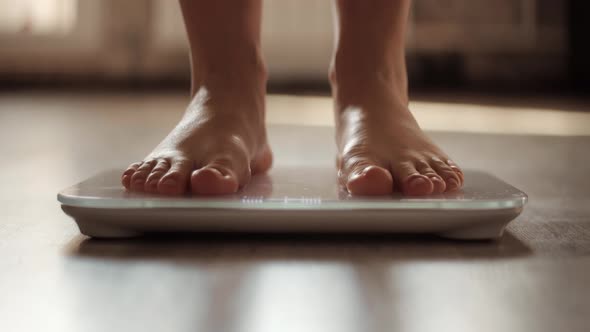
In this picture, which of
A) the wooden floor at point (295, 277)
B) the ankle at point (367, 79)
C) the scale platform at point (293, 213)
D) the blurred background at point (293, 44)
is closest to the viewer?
the wooden floor at point (295, 277)

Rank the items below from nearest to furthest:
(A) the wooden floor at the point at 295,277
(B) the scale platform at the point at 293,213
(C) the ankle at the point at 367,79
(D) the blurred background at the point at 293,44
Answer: (A) the wooden floor at the point at 295,277 < (B) the scale platform at the point at 293,213 < (C) the ankle at the point at 367,79 < (D) the blurred background at the point at 293,44

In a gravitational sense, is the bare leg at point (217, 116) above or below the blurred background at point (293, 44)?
above

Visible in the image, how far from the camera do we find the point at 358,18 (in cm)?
97

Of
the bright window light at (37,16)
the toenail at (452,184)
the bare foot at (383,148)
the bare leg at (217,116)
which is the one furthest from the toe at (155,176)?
the bright window light at (37,16)

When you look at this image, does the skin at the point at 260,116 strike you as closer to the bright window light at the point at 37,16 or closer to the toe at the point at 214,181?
the toe at the point at 214,181

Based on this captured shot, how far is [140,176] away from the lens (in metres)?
0.77

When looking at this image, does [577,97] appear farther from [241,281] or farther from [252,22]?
[241,281]

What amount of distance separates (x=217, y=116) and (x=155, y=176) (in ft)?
0.52

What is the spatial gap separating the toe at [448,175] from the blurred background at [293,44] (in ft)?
9.11

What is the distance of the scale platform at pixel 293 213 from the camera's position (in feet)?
2.27

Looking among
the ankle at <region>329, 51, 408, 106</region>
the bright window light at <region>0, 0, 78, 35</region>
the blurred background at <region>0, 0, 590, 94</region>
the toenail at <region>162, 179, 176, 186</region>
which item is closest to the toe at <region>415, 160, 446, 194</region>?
the ankle at <region>329, 51, 408, 106</region>

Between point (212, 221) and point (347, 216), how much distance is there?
0.42 ft

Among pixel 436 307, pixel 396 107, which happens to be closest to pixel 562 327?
pixel 436 307

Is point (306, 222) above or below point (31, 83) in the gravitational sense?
above
